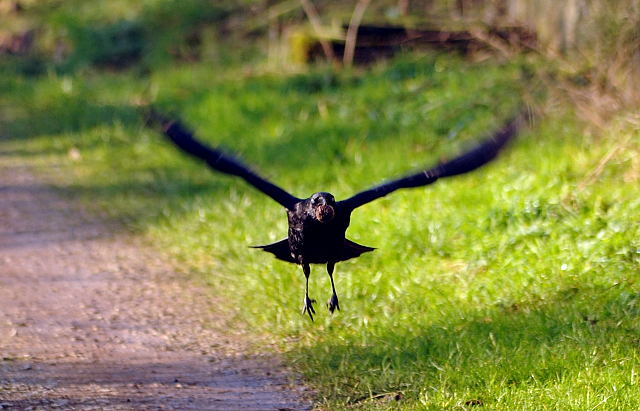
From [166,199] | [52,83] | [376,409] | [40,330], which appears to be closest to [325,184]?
[166,199]

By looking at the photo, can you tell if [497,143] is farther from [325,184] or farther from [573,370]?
[325,184]

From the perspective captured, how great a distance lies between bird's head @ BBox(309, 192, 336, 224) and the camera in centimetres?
380

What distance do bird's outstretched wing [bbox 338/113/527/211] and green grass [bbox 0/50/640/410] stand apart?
68 centimetres

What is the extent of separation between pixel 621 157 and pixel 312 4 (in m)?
5.56

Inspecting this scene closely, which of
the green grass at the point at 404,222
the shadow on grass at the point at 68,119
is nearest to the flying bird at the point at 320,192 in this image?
the green grass at the point at 404,222

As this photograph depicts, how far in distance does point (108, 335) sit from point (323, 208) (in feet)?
5.43

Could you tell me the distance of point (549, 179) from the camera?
225 inches

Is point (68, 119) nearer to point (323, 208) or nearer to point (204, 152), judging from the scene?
point (204, 152)

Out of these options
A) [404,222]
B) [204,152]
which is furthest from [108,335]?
[404,222]

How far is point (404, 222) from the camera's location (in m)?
5.64

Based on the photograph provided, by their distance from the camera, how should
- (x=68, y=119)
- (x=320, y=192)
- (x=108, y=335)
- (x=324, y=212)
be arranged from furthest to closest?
(x=68, y=119), (x=108, y=335), (x=320, y=192), (x=324, y=212)

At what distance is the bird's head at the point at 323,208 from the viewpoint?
380 cm

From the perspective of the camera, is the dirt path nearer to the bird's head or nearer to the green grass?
the green grass

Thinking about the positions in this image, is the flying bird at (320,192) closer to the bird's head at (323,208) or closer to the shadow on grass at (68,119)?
the bird's head at (323,208)
